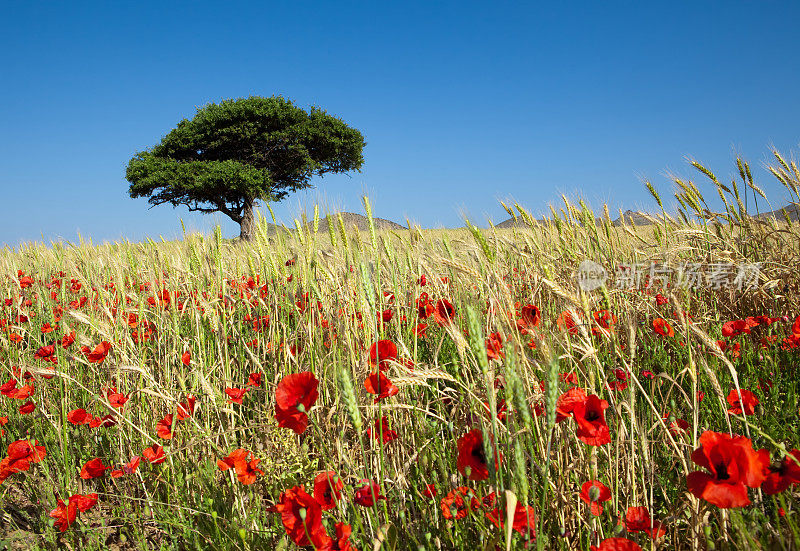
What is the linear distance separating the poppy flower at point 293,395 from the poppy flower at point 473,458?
34cm

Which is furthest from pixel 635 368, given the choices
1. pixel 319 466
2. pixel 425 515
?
pixel 319 466

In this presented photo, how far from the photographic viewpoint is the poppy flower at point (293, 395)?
1.00 metres

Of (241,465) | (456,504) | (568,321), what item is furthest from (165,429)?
(568,321)

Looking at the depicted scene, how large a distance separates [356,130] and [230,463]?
23439mm

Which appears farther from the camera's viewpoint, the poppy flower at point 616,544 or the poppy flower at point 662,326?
the poppy flower at point 662,326

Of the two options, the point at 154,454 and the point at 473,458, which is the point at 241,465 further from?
the point at 473,458

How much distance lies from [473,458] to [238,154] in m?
22.5

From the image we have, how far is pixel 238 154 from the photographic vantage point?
69.3 ft

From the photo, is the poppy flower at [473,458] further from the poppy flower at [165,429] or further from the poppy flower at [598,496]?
the poppy flower at [165,429]

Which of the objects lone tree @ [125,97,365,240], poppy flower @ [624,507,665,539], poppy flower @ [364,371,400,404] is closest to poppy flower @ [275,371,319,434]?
poppy flower @ [364,371,400,404]

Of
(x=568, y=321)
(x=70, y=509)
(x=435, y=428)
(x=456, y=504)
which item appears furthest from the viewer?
(x=568, y=321)

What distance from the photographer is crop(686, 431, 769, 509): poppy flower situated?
28.6 inches

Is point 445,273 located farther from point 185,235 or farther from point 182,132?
point 182,132

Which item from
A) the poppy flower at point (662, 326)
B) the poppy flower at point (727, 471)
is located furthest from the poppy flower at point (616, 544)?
the poppy flower at point (662, 326)
